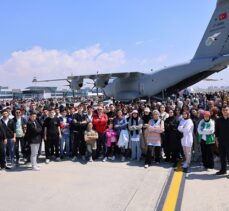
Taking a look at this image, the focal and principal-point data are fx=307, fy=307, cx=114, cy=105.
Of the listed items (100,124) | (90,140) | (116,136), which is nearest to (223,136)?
(116,136)

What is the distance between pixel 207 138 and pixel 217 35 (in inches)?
597

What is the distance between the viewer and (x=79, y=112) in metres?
10.2

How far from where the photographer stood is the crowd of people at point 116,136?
8.30 m

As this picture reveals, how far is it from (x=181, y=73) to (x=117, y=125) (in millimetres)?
13547

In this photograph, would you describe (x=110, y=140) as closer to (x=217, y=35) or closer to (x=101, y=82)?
(x=217, y=35)

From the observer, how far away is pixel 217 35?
69.9 ft

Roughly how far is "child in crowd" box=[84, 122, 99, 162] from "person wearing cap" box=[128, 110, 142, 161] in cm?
111

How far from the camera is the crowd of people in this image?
830 cm

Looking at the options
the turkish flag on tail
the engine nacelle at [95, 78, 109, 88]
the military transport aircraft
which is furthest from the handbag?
the engine nacelle at [95, 78, 109, 88]

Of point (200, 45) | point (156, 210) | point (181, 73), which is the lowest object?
point (156, 210)

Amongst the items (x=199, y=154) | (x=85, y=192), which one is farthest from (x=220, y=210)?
(x=199, y=154)

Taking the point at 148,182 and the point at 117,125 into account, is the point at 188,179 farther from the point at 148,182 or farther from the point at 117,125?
the point at 117,125

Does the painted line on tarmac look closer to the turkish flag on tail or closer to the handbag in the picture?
the handbag

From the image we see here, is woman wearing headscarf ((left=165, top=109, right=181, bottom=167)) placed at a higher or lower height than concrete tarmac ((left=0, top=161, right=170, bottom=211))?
higher
